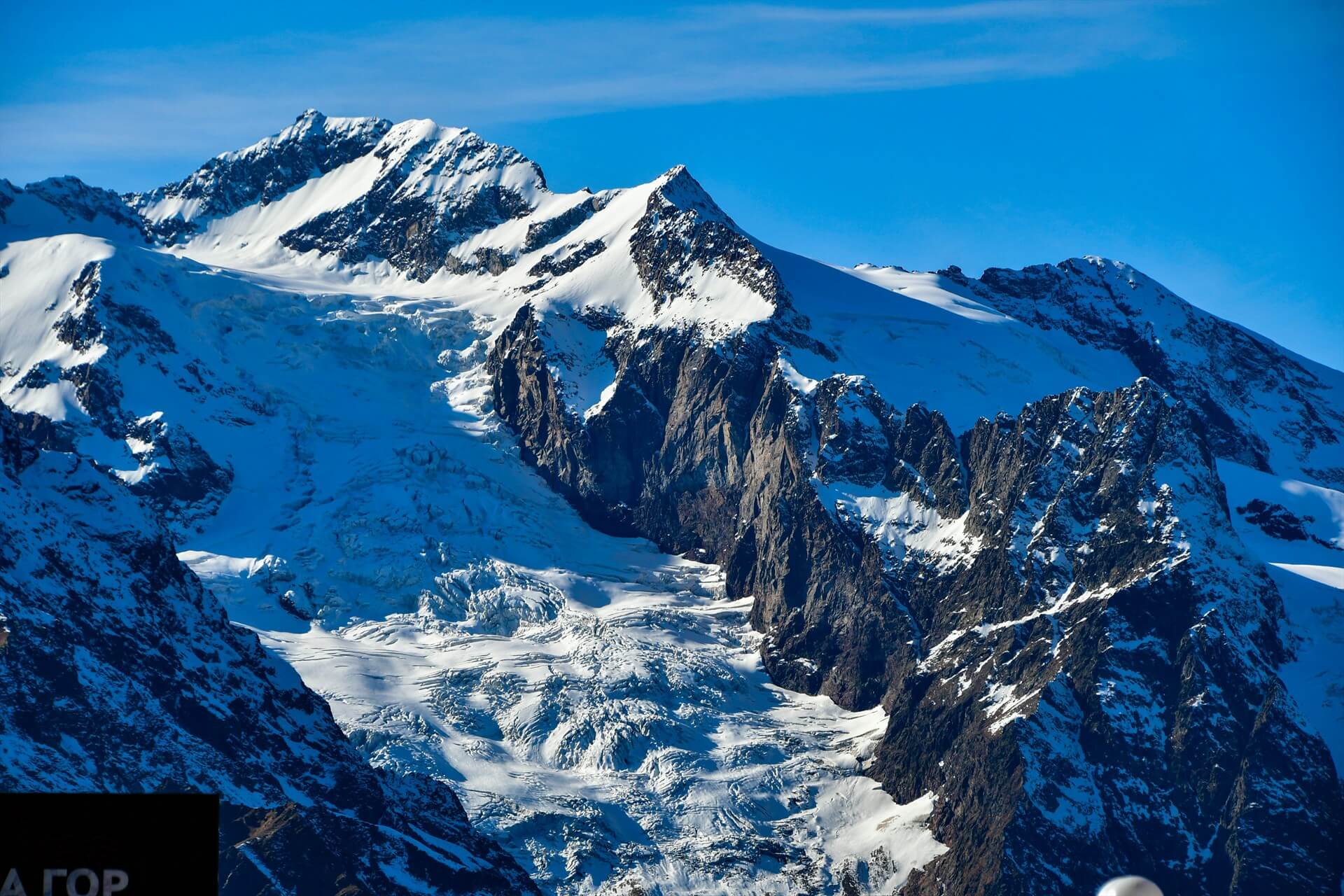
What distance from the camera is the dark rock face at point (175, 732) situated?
167 meters

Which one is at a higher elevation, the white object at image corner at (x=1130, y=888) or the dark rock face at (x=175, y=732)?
the white object at image corner at (x=1130, y=888)

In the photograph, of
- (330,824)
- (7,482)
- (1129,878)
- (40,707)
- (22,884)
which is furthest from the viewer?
(7,482)

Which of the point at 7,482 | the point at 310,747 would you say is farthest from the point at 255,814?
the point at 7,482

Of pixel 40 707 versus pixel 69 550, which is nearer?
pixel 40 707

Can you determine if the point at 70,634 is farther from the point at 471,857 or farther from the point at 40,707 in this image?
the point at 471,857

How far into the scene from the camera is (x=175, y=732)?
181 meters

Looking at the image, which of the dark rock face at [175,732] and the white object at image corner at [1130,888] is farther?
the dark rock face at [175,732]

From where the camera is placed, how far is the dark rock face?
549 ft

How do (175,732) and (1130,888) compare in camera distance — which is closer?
(1130,888)

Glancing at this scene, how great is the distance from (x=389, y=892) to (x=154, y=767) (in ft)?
70.8

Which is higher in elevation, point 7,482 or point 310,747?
point 7,482

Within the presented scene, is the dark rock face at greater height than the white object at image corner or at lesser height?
lesser

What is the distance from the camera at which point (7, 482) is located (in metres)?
192

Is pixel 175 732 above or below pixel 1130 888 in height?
below
